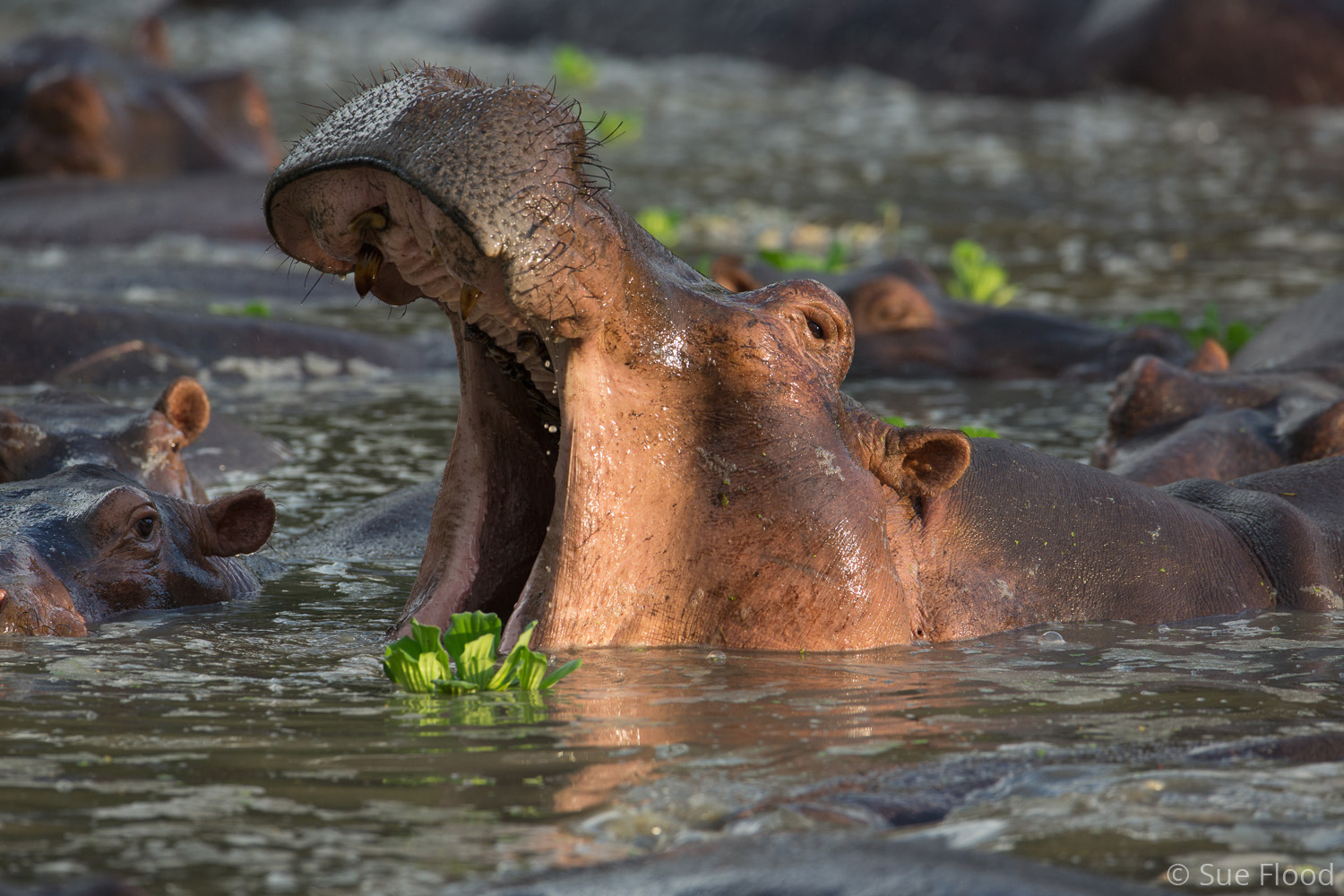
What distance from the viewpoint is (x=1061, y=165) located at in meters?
16.6

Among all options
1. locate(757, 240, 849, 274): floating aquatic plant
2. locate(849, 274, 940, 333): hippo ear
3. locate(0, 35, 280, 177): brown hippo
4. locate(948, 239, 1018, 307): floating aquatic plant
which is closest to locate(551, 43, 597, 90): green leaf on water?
locate(0, 35, 280, 177): brown hippo

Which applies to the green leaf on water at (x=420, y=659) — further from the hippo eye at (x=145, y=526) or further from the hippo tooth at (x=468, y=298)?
the hippo eye at (x=145, y=526)

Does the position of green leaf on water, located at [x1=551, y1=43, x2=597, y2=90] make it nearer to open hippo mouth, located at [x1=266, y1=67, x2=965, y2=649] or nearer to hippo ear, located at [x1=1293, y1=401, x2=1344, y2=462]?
hippo ear, located at [x1=1293, y1=401, x2=1344, y2=462]

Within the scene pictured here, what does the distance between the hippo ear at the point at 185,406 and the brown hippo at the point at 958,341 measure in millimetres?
3415

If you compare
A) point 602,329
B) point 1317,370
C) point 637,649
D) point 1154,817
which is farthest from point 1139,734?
point 1317,370

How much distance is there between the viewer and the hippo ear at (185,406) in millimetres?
5535

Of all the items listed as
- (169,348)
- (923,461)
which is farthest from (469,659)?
(169,348)

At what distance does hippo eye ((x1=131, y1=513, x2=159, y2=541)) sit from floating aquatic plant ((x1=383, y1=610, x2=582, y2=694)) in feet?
4.17

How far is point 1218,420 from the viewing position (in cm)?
604

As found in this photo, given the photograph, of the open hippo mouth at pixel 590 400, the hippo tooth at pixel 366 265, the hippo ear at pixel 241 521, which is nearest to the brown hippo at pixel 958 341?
the hippo ear at pixel 241 521

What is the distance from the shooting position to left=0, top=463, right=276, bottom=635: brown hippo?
13.2 ft

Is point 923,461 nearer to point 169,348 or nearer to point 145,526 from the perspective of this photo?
point 145,526

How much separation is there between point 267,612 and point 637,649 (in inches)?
48.8

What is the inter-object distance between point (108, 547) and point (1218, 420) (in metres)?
3.42
